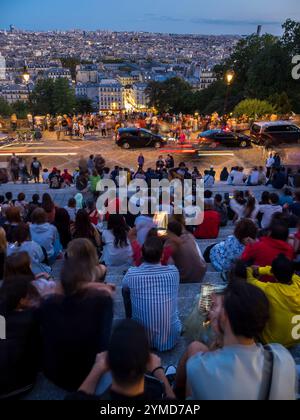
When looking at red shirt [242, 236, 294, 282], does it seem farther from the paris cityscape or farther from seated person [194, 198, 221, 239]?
seated person [194, 198, 221, 239]

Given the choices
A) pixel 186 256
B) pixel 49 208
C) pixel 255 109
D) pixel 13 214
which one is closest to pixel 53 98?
pixel 255 109

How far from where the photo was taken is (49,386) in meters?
3.65

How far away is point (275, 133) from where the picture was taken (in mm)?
22594

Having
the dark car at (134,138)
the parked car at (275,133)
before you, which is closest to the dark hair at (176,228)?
the dark car at (134,138)

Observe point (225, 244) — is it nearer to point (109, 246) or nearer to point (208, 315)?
point (109, 246)

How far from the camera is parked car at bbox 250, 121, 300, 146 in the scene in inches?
885

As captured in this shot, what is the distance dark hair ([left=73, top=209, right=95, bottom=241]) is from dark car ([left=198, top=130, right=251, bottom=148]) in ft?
56.2

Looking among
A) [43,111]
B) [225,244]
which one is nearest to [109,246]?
[225,244]

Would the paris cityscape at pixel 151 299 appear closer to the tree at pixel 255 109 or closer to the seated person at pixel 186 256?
the seated person at pixel 186 256

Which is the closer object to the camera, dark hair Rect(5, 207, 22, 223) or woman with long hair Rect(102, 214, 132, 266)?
woman with long hair Rect(102, 214, 132, 266)

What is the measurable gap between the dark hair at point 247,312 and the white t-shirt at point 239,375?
0.32 ft

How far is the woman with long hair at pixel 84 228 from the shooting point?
21.8 feet

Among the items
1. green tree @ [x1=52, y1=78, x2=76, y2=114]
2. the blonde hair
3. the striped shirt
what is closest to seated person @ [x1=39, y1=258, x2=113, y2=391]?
the striped shirt

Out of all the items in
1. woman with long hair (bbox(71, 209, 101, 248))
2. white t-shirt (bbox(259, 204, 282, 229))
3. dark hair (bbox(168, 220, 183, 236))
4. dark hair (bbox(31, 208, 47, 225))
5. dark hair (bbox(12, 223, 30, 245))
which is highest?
dark hair (bbox(168, 220, 183, 236))
